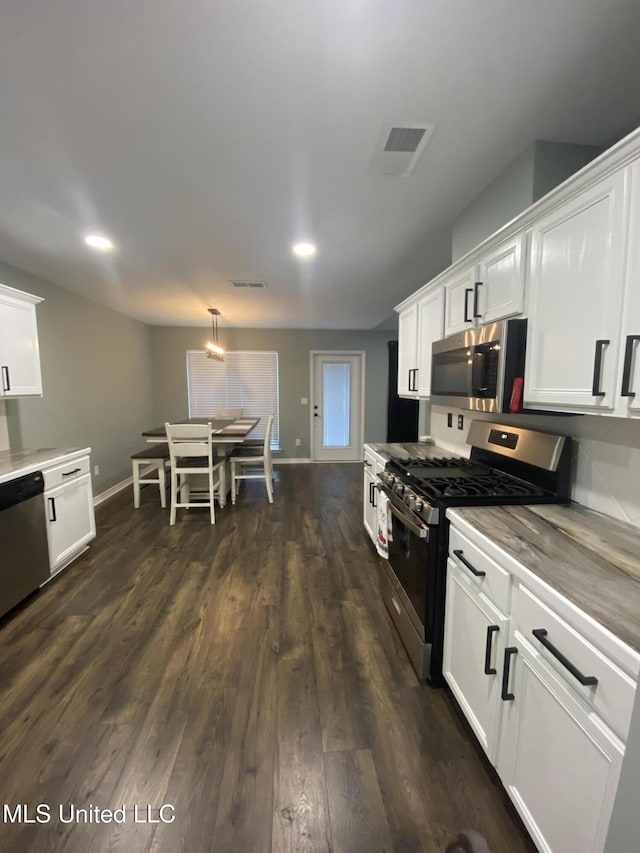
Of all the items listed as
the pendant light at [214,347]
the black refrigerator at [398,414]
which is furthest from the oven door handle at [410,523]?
the black refrigerator at [398,414]

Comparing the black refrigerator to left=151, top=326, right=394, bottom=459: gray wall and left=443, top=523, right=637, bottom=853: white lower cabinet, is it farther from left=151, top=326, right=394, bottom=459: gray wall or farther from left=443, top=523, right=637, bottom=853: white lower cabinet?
left=443, top=523, right=637, bottom=853: white lower cabinet

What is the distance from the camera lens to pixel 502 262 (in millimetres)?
1663

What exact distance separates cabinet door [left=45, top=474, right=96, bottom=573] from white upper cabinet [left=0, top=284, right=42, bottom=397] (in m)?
0.81

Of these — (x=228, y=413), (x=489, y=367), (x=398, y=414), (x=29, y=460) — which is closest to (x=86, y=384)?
(x=29, y=460)

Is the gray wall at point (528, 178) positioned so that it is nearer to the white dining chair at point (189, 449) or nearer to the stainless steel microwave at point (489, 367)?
the stainless steel microwave at point (489, 367)

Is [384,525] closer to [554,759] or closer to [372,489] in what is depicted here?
[372,489]

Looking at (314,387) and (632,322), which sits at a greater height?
(632,322)

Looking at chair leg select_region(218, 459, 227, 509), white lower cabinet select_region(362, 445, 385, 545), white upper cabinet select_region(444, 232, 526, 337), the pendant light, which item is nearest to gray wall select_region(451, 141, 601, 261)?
white upper cabinet select_region(444, 232, 526, 337)

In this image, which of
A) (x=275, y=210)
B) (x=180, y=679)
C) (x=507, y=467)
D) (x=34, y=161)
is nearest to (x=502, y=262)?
(x=507, y=467)

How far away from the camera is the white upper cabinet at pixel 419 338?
7.98 ft

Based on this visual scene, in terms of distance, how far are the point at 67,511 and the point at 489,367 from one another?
10.3 ft

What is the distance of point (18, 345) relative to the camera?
2.63 metres

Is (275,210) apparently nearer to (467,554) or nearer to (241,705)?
(467,554)

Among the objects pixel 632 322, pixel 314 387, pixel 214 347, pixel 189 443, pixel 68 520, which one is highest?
pixel 214 347
